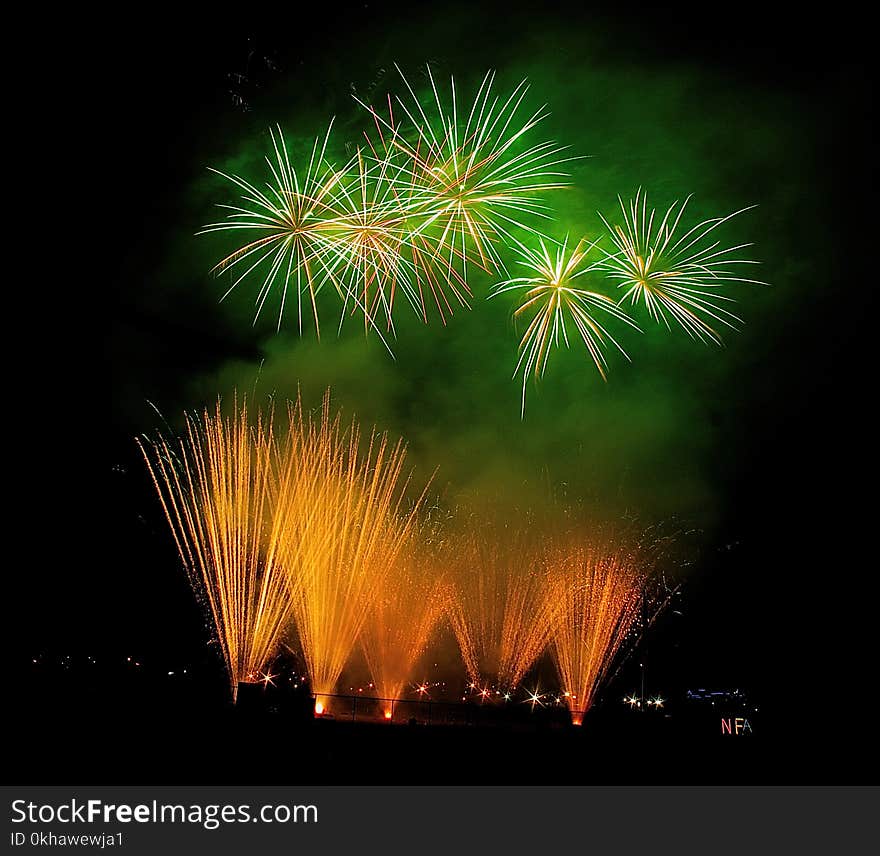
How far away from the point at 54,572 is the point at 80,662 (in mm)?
5454

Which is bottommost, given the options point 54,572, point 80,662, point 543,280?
point 80,662

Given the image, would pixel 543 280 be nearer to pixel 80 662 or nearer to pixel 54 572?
pixel 54 572

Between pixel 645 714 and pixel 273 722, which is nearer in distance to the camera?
pixel 273 722

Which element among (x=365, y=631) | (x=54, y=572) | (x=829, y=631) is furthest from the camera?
(x=54, y=572)

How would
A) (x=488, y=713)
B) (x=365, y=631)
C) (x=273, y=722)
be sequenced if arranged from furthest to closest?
1. (x=365, y=631)
2. (x=488, y=713)
3. (x=273, y=722)

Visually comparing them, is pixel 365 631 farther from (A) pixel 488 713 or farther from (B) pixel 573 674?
(A) pixel 488 713
